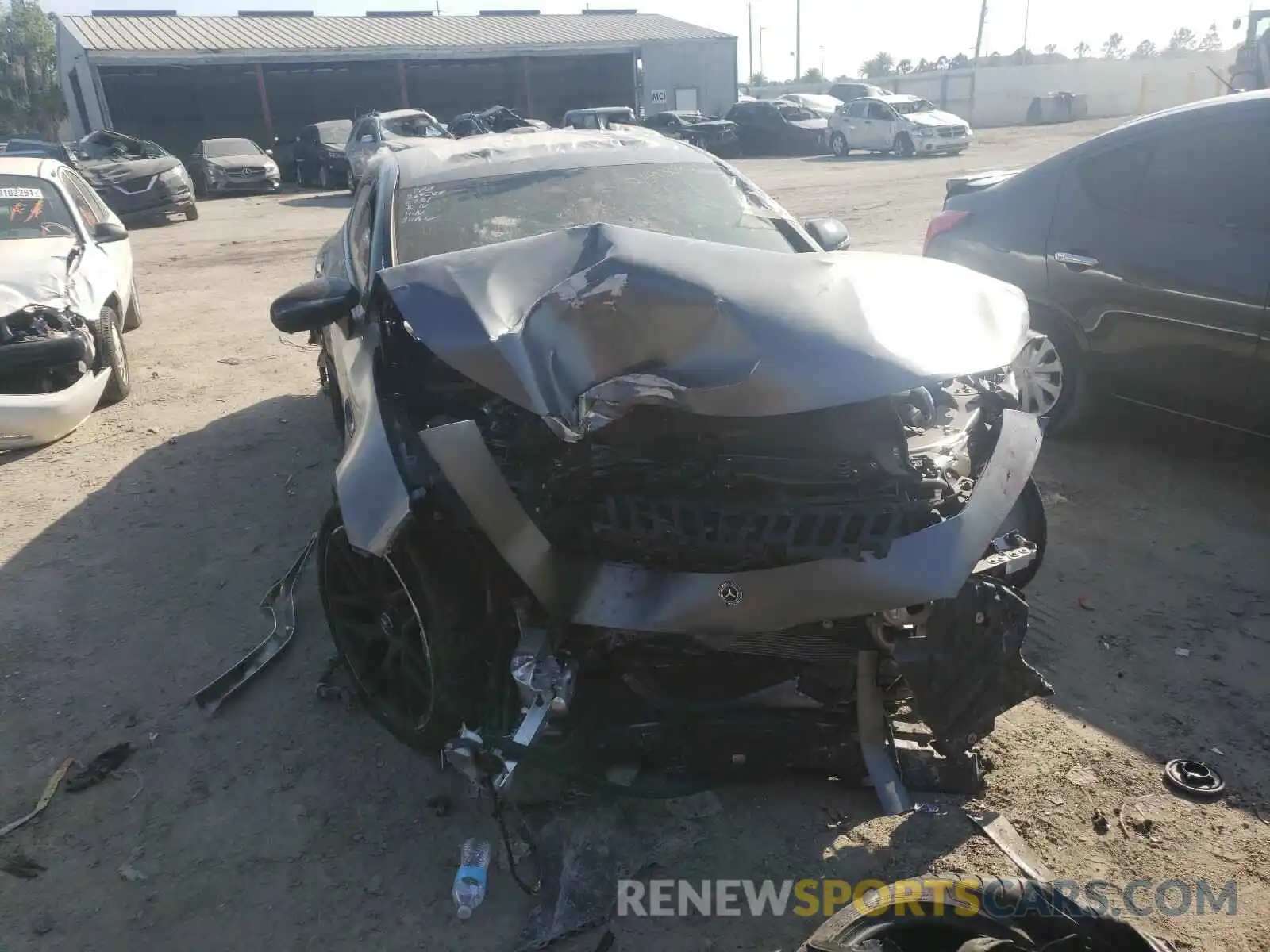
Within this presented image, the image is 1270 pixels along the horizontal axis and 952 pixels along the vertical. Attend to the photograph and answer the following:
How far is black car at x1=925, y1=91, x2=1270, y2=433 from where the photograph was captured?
13.7ft

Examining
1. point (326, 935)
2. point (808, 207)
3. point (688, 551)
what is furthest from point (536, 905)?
point (808, 207)

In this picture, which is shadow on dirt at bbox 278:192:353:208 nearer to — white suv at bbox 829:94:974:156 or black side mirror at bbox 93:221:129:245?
black side mirror at bbox 93:221:129:245

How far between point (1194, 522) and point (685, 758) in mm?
3024

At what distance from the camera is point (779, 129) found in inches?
1085

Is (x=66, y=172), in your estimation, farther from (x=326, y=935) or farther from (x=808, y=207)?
(x=808, y=207)

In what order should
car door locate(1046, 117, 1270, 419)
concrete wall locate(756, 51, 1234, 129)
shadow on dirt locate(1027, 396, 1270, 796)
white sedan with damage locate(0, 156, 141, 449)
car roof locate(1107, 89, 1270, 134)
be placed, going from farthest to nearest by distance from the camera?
1. concrete wall locate(756, 51, 1234, 129)
2. white sedan with damage locate(0, 156, 141, 449)
3. car roof locate(1107, 89, 1270, 134)
4. car door locate(1046, 117, 1270, 419)
5. shadow on dirt locate(1027, 396, 1270, 796)

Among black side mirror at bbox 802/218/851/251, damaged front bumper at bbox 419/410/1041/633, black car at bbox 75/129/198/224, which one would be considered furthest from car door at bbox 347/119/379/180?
damaged front bumper at bbox 419/410/1041/633

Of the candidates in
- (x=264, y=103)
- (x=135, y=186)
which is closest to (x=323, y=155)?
(x=135, y=186)

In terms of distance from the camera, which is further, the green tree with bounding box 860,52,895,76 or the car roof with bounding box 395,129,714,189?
the green tree with bounding box 860,52,895,76

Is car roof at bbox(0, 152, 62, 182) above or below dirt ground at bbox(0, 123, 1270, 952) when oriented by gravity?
above

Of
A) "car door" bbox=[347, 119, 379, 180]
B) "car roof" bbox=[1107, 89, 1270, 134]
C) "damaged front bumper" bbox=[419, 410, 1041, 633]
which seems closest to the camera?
"damaged front bumper" bbox=[419, 410, 1041, 633]

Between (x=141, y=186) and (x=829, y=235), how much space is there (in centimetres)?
1527

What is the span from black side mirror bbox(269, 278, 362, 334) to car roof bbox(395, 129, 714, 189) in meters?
0.85

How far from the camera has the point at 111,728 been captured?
10.8 ft
